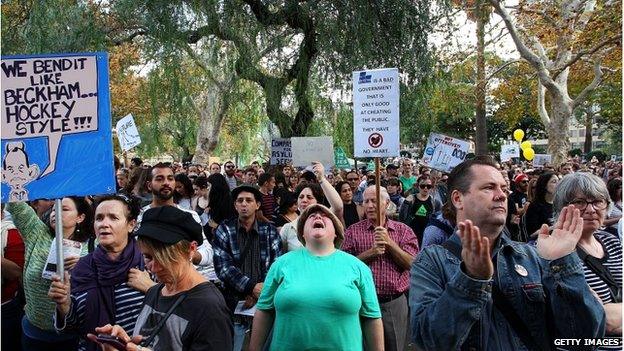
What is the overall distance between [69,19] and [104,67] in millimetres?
9291

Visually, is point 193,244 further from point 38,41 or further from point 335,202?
point 38,41

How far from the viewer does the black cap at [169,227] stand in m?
2.94

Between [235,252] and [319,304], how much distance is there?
1663 mm

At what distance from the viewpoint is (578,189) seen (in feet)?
11.2

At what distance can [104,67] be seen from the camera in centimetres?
426

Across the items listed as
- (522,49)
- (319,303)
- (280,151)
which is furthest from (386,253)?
(522,49)

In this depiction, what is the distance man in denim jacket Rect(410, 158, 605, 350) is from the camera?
7.36ft

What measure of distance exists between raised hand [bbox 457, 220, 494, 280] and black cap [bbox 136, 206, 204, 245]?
1.26 m

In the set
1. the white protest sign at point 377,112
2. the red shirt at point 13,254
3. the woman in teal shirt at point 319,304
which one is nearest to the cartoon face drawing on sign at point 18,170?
the red shirt at point 13,254

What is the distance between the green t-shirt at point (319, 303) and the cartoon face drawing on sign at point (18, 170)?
4.95 ft

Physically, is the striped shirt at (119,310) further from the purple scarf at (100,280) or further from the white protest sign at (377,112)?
the white protest sign at (377,112)

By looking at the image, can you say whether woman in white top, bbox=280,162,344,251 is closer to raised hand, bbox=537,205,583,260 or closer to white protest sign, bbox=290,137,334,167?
raised hand, bbox=537,205,583,260

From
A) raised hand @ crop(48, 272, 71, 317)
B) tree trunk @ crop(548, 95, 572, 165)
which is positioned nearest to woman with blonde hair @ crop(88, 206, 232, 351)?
raised hand @ crop(48, 272, 71, 317)

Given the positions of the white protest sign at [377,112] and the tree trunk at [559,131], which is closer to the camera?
the white protest sign at [377,112]
